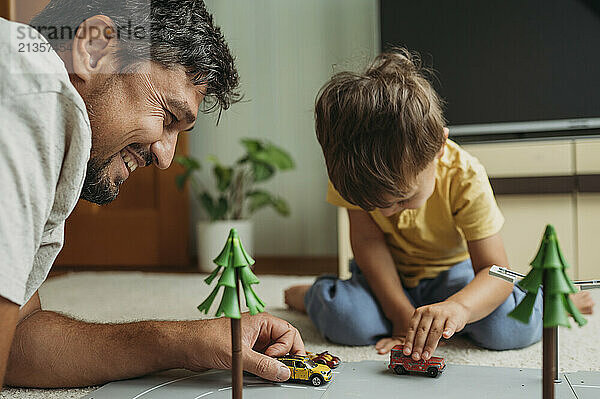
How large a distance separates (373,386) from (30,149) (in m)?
0.54

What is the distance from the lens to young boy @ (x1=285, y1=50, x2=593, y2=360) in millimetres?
1015

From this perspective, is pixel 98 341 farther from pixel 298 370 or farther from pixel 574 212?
pixel 574 212

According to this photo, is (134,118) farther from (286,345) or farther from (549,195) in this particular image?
(549,195)

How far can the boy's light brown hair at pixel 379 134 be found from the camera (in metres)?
1.01

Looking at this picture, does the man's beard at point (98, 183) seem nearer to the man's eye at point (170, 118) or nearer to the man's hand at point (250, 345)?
the man's eye at point (170, 118)

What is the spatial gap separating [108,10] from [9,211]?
0.38 meters

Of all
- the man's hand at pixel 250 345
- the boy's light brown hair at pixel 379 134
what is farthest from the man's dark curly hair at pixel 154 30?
the man's hand at pixel 250 345

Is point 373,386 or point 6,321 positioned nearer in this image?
point 6,321

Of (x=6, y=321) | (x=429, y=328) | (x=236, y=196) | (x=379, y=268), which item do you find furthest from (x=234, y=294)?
(x=236, y=196)

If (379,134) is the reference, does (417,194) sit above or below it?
below

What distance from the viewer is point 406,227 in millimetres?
1259

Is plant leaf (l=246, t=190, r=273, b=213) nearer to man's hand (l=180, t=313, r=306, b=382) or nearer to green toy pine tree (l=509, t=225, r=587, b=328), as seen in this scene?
man's hand (l=180, t=313, r=306, b=382)

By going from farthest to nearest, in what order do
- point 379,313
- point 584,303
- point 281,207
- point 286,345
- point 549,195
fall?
1. point 281,207
2. point 549,195
3. point 584,303
4. point 379,313
5. point 286,345

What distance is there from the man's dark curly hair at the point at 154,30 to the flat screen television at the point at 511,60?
1.30 m
